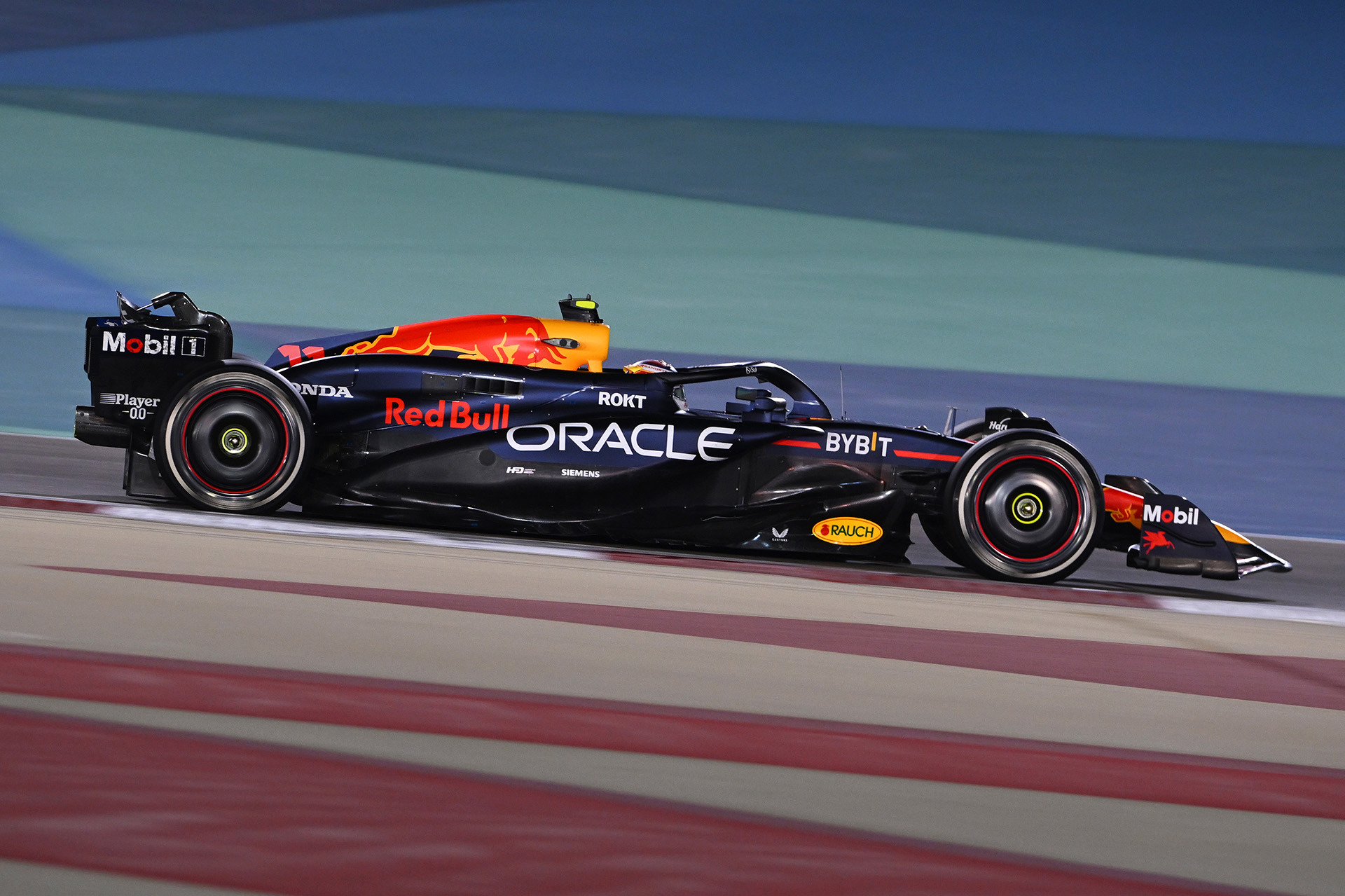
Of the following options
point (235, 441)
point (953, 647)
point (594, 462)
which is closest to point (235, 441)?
point (235, 441)

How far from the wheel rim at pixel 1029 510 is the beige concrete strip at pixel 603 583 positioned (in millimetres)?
486

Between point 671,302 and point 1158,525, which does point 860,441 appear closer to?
point 1158,525

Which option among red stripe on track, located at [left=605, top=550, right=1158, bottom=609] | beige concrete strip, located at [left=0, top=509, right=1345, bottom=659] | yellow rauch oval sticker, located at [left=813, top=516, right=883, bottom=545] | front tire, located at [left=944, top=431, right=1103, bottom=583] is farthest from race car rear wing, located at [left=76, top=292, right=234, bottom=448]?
front tire, located at [left=944, top=431, right=1103, bottom=583]

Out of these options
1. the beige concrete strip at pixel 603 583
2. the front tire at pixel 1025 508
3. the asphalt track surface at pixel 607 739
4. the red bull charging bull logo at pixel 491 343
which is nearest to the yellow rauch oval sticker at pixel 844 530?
the front tire at pixel 1025 508

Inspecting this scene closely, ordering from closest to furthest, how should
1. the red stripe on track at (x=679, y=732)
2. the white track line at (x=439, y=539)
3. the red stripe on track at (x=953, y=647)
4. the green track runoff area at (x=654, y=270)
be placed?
the red stripe on track at (x=679, y=732) < the red stripe on track at (x=953, y=647) < the white track line at (x=439, y=539) < the green track runoff area at (x=654, y=270)

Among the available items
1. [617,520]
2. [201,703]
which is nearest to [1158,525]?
[617,520]

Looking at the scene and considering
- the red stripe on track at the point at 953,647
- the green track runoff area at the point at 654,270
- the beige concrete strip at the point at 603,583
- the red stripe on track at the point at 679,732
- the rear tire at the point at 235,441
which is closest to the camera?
the red stripe on track at the point at 679,732

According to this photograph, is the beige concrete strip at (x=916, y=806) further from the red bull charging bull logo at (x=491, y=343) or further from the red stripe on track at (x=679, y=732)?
the red bull charging bull logo at (x=491, y=343)

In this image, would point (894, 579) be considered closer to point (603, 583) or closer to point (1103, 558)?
point (603, 583)

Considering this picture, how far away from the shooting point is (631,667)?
3205 millimetres

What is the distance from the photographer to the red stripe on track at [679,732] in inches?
97.6

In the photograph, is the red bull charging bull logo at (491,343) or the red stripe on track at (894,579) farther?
the red bull charging bull logo at (491,343)

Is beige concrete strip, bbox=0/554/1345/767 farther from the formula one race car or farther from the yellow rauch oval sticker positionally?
the yellow rauch oval sticker

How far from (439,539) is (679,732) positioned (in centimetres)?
310
